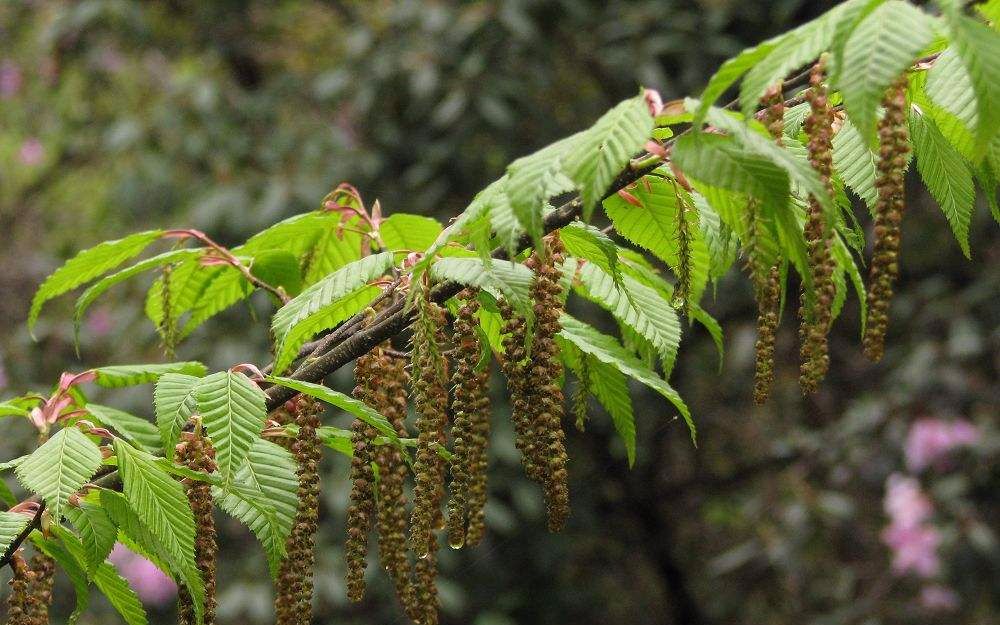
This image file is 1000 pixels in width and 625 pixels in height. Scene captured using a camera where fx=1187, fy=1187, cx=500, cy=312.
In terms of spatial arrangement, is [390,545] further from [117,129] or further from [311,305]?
[117,129]

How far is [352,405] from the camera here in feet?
2.85

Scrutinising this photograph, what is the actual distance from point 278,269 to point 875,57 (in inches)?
26.4

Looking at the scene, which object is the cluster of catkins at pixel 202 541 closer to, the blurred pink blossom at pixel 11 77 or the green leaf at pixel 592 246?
the green leaf at pixel 592 246

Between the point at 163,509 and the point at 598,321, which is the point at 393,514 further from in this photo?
the point at 598,321

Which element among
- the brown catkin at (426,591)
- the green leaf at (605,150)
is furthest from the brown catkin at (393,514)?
the green leaf at (605,150)

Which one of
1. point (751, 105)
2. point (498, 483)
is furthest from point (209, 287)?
point (498, 483)

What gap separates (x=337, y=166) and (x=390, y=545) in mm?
2746

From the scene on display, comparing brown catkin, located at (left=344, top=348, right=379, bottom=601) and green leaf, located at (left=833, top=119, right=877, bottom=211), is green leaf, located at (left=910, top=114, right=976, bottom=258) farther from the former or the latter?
brown catkin, located at (left=344, top=348, right=379, bottom=601)

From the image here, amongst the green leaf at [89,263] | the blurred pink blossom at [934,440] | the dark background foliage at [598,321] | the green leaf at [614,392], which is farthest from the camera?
the dark background foliage at [598,321]

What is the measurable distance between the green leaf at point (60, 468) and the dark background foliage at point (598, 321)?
7.26 feet

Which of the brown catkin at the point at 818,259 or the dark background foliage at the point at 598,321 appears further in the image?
the dark background foliage at the point at 598,321

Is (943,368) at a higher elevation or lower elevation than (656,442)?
higher

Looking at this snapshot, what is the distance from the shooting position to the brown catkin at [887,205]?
80 cm

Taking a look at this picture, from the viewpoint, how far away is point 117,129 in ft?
12.2
